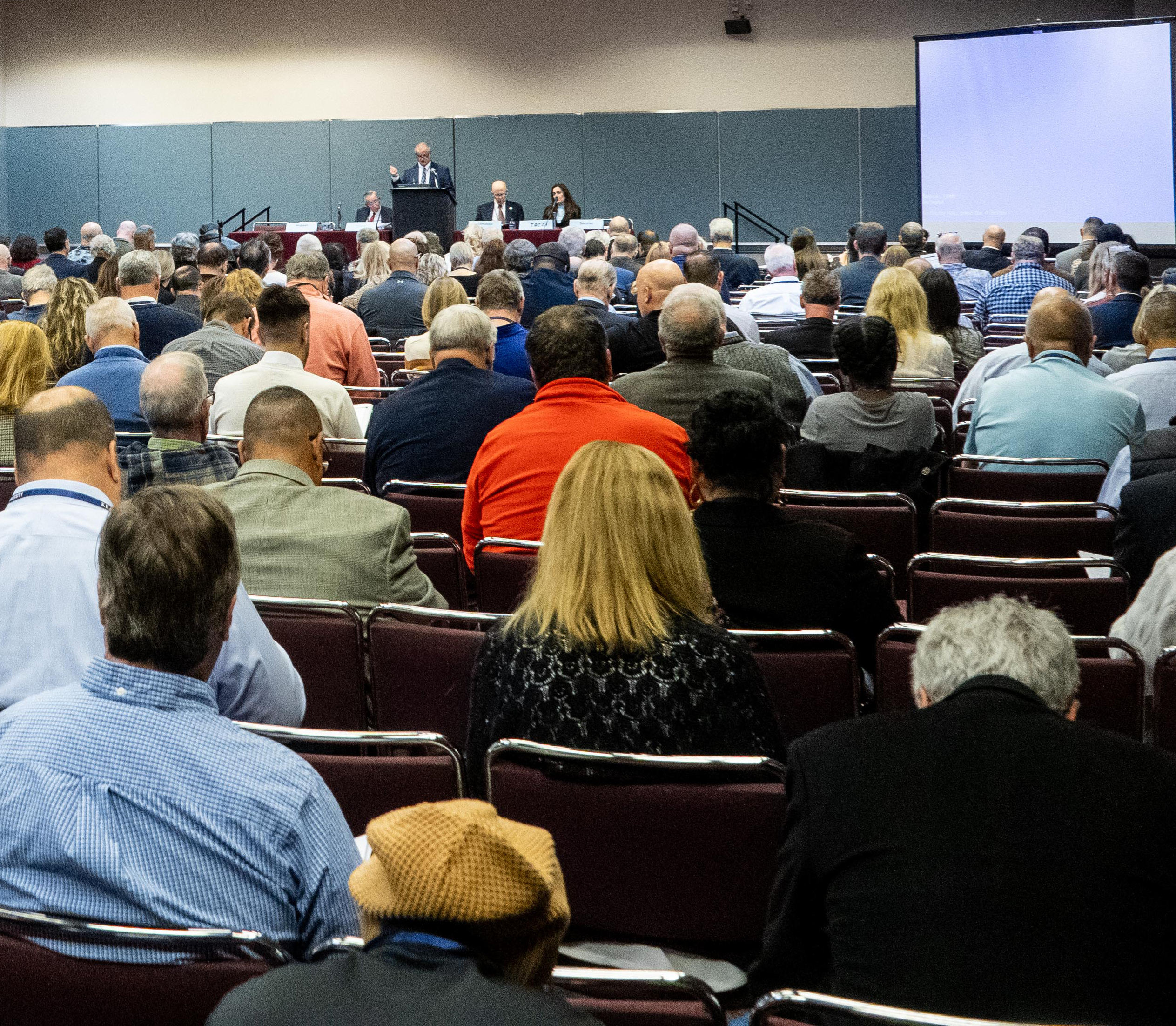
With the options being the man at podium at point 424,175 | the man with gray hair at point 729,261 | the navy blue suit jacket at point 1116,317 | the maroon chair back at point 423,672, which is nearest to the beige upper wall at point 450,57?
the man at podium at point 424,175

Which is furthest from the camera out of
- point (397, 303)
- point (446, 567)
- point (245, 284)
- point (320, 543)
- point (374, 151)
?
point (374, 151)

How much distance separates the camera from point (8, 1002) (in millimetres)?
1442

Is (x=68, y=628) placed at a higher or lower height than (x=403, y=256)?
lower

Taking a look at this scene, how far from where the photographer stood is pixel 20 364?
455 cm

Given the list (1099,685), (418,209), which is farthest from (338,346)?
(418,209)

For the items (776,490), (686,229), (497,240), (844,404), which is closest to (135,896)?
(776,490)

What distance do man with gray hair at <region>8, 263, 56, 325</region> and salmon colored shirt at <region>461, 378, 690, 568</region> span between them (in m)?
4.77

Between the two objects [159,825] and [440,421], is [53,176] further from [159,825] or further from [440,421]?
[159,825]

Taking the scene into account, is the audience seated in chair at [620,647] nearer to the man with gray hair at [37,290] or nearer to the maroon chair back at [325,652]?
the maroon chair back at [325,652]

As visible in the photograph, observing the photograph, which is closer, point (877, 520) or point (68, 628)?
point (68, 628)

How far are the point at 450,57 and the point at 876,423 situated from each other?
15.2 m

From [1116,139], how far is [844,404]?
10668 millimetres

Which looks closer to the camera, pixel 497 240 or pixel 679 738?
pixel 679 738

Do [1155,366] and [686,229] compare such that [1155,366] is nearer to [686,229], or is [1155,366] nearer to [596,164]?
[686,229]
